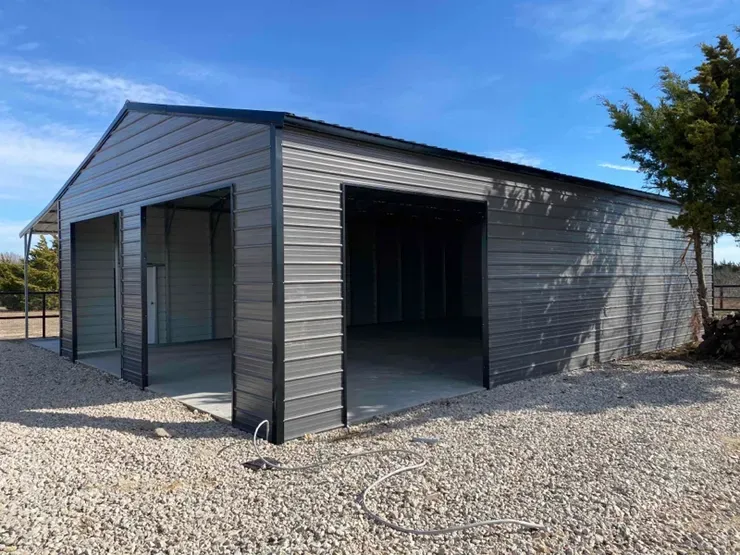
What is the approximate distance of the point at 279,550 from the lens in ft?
8.45

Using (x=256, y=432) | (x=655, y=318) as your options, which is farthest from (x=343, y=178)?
(x=655, y=318)

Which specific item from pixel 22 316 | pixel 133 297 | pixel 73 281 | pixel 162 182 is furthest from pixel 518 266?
pixel 22 316

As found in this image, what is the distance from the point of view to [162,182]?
6.37 meters

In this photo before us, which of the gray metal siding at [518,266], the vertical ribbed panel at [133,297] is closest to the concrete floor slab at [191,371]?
the vertical ribbed panel at [133,297]

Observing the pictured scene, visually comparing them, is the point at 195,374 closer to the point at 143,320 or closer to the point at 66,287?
the point at 143,320

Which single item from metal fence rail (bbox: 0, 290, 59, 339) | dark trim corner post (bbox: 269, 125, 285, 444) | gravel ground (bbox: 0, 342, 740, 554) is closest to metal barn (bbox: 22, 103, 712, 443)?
dark trim corner post (bbox: 269, 125, 285, 444)

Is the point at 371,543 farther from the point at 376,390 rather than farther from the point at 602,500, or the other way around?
the point at 376,390

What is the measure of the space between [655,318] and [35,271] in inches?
798

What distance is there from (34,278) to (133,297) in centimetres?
1614

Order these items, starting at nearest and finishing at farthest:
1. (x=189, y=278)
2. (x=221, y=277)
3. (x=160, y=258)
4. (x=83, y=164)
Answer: (x=83, y=164) → (x=160, y=258) → (x=189, y=278) → (x=221, y=277)

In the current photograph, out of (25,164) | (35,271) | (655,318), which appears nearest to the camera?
(655,318)

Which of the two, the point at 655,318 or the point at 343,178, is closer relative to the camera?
the point at 343,178

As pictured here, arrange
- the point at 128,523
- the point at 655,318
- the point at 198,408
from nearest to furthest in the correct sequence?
the point at 128,523
the point at 198,408
the point at 655,318

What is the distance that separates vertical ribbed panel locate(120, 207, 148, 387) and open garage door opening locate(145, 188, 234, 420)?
6.26 feet
